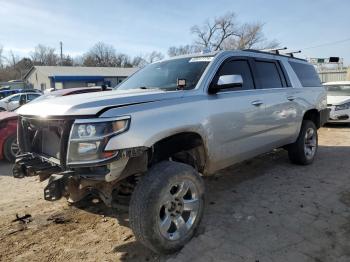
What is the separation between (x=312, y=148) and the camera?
21.6ft

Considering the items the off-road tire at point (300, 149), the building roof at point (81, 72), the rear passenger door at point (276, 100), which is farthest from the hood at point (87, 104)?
the building roof at point (81, 72)

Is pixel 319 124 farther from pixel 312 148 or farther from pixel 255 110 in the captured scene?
pixel 255 110

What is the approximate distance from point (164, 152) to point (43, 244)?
157cm

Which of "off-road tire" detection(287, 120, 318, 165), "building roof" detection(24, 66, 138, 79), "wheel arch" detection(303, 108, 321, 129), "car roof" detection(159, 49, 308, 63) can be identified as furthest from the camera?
"building roof" detection(24, 66, 138, 79)

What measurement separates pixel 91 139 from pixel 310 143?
4.78 m

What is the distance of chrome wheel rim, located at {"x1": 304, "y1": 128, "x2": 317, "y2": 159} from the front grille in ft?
14.7

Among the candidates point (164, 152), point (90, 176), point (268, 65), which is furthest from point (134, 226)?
point (268, 65)

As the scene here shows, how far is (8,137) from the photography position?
7703mm

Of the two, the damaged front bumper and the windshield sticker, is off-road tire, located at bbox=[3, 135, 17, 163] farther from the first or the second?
the windshield sticker

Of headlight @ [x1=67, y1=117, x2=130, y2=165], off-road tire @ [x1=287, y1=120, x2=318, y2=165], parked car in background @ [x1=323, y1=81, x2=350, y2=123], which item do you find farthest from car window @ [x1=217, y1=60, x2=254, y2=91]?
parked car in background @ [x1=323, y1=81, x2=350, y2=123]

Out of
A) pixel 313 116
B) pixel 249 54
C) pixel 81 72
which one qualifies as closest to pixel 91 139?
pixel 249 54

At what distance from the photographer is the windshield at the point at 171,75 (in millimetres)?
4134

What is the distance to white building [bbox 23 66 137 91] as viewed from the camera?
40688mm

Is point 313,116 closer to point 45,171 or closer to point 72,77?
point 45,171
